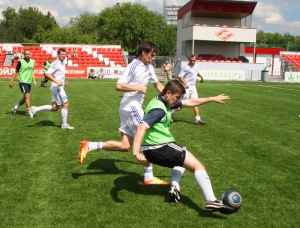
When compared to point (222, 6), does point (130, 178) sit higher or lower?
lower

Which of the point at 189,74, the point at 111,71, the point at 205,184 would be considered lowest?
the point at 205,184

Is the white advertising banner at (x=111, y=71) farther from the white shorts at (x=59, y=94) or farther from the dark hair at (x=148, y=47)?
the dark hair at (x=148, y=47)

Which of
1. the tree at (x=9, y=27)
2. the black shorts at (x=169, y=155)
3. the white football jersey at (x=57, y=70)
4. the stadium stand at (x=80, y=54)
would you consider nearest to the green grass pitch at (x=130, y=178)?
the black shorts at (x=169, y=155)

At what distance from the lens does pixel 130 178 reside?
6.05m

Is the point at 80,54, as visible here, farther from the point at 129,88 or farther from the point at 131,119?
the point at 129,88

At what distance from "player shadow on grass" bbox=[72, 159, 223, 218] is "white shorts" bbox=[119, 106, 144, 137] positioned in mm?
704

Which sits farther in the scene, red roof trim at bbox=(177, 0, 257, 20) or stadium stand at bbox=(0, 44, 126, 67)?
red roof trim at bbox=(177, 0, 257, 20)

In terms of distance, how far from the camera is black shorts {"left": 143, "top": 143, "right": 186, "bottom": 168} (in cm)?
464

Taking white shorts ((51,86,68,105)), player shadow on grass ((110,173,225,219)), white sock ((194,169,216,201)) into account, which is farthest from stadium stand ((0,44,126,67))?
white sock ((194,169,216,201))

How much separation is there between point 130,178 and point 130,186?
39 cm

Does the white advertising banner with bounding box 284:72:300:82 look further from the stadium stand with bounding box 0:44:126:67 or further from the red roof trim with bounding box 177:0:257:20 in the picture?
the stadium stand with bounding box 0:44:126:67

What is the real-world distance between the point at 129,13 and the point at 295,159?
8070 cm

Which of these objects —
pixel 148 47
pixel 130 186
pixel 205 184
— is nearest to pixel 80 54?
pixel 148 47

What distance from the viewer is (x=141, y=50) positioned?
5.74 metres
